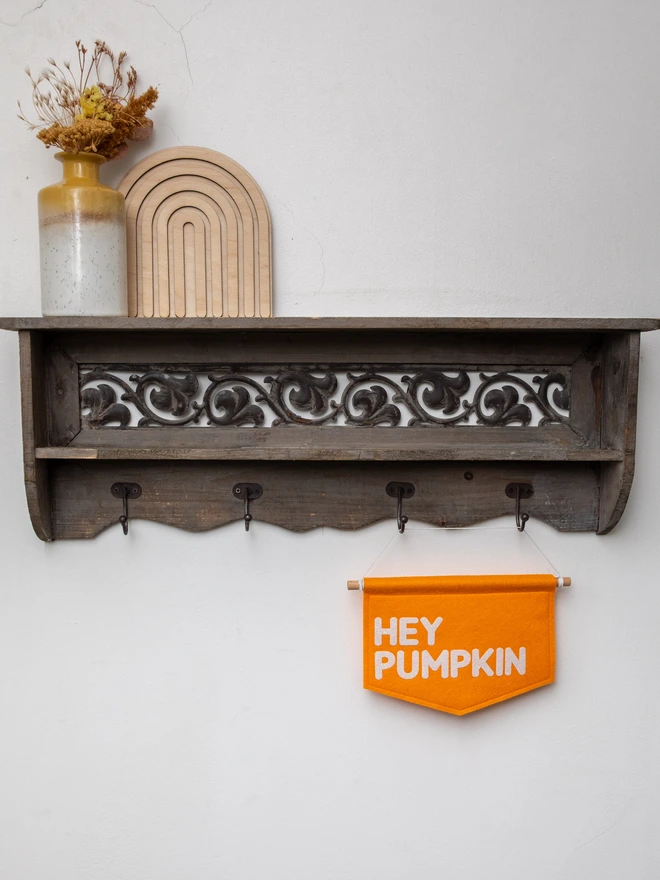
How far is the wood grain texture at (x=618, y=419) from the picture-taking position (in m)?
0.97

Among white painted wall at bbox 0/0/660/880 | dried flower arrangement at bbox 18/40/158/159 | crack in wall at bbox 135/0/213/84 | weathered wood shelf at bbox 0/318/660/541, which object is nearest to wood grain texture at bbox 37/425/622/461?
weathered wood shelf at bbox 0/318/660/541

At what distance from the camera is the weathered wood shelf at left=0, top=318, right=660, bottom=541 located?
3.36ft

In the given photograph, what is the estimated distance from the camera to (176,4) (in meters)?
1.03

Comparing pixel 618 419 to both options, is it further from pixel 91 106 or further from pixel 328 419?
pixel 91 106

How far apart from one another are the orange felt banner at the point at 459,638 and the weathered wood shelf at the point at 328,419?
10 cm

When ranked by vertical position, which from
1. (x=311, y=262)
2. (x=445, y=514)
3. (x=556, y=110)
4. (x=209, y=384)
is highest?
(x=556, y=110)

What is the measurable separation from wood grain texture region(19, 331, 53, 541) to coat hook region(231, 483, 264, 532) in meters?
0.26

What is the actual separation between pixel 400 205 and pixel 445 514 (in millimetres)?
458

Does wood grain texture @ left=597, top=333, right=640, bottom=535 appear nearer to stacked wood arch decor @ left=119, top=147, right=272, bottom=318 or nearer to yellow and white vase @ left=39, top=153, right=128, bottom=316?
stacked wood arch decor @ left=119, top=147, right=272, bottom=318

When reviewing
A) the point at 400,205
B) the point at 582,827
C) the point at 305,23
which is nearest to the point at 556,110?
the point at 400,205

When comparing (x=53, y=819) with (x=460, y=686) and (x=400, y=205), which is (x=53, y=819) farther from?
(x=400, y=205)

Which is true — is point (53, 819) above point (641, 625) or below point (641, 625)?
below

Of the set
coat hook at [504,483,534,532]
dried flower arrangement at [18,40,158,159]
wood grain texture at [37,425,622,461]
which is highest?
dried flower arrangement at [18,40,158,159]

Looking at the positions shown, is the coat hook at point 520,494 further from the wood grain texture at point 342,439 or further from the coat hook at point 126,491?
the coat hook at point 126,491
